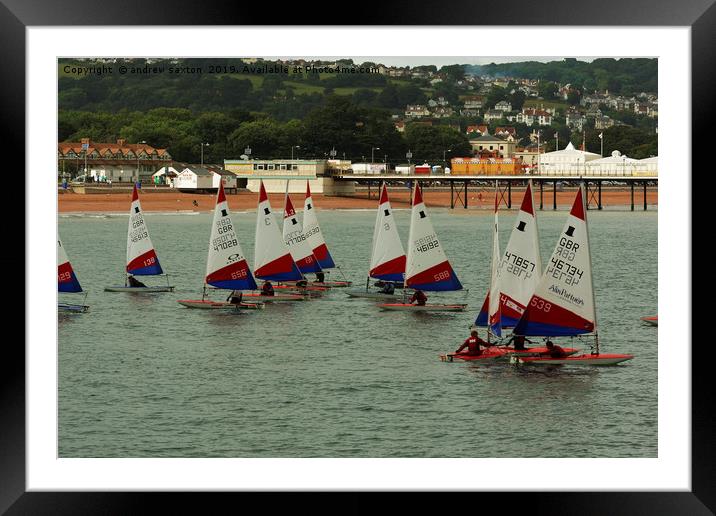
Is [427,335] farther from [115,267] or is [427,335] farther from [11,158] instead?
[115,267]

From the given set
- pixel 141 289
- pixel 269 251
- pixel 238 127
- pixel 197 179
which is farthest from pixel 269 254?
pixel 238 127

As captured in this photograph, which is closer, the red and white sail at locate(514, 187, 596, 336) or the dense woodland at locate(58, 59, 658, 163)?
the red and white sail at locate(514, 187, 596, 336)

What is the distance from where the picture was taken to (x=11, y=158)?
53.6ft

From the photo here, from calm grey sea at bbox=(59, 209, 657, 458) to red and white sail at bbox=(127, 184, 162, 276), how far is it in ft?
5.83

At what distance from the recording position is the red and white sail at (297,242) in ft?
195

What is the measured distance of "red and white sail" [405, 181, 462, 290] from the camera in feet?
155

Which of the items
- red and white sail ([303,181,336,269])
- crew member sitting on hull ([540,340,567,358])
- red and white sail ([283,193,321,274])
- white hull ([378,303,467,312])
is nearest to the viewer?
crew member sitting on hull ([540,340,567,358])

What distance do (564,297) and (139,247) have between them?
27201mm

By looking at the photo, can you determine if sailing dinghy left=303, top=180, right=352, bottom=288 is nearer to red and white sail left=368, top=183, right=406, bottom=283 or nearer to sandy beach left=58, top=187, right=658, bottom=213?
red and white sail left=368, top=183, right=406, bottom=283

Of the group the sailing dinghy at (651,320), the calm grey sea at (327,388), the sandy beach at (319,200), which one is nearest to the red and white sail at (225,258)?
the calm grey sea at (327,388)

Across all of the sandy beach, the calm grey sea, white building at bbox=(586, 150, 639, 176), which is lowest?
the calm grey sea

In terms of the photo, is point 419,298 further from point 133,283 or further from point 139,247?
point 133,283

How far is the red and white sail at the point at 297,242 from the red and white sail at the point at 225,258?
34.8 feet

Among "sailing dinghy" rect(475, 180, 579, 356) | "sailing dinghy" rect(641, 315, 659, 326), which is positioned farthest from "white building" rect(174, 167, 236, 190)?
"sailing dinghy" rect(475, 180, 579, 356)
